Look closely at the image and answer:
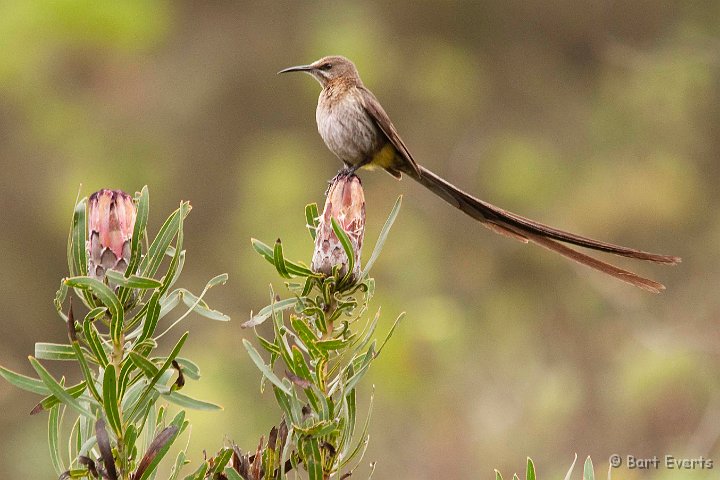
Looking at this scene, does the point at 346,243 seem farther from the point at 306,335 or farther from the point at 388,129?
the point at 388,129

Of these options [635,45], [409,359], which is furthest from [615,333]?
[635,45]

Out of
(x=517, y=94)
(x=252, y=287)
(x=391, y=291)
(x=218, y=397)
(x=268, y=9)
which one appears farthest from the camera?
(x=268, y=9)

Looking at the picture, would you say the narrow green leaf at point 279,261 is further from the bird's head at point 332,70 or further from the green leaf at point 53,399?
the bird's head at point 332,70

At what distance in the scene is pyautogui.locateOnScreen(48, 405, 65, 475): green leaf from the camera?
697 millimetres

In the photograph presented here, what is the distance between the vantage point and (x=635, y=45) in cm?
418

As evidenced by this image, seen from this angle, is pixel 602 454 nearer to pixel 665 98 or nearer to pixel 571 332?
pixel 571 332

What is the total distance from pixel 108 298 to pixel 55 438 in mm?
134

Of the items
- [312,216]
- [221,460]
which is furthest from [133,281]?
[312,216]

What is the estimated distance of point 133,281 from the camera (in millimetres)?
624

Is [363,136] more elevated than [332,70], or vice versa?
[332,70]

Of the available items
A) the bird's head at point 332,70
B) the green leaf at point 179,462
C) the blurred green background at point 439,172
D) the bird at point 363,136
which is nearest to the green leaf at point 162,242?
the green leaf at point 179,462

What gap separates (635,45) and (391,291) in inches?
59.7

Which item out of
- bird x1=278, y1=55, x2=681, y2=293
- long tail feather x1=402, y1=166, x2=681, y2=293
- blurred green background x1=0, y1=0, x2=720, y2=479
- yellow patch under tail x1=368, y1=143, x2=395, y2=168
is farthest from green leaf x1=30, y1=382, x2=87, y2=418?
blurred green background x1=0, y1=0, x2=720, y2=479

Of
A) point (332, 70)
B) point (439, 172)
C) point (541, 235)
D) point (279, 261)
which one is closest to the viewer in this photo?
point (279, 261)
